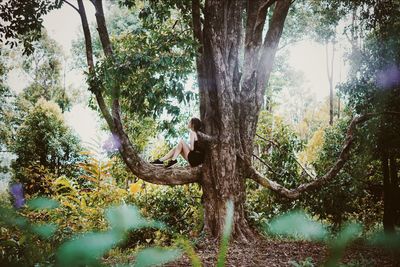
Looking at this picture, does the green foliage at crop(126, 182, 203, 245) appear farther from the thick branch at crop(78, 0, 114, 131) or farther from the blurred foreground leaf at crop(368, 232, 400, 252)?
the blurred foreground leaf at crop(368, 232, 400, 252)

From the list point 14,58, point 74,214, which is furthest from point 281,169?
point 14,58

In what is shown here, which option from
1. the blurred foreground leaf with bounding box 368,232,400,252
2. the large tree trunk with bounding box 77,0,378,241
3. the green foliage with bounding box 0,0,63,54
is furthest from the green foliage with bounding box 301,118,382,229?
the green foliage with bounding box 0,0,63,54

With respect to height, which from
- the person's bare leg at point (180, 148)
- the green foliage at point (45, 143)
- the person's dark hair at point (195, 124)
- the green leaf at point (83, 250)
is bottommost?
the green leaf at point (83, 250)

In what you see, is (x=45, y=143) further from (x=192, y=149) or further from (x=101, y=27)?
(x=192, y=149)

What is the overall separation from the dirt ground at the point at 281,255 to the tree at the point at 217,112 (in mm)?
486

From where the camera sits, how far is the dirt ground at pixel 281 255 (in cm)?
511

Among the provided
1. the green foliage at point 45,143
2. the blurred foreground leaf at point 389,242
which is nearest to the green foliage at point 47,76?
the green foliage at point 45,143

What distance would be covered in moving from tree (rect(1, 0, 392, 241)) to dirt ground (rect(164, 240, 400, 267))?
19.1 inches

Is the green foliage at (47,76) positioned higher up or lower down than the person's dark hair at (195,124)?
higher up

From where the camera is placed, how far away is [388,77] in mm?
6305

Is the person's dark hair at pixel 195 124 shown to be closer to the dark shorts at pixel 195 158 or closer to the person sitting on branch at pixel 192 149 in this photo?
the person sitting on branch at pixel 192 149

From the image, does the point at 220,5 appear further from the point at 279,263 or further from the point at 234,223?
the point at 279,263

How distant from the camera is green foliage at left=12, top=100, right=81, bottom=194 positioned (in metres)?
14.3

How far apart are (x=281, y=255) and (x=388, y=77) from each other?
12.2 ft
